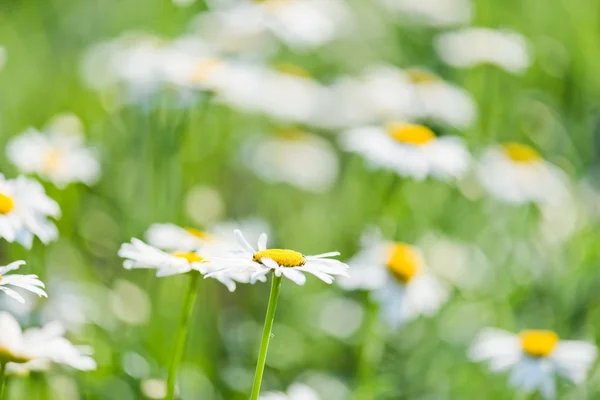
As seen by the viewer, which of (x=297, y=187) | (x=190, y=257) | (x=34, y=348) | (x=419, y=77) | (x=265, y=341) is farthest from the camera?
(x=297, y=187)

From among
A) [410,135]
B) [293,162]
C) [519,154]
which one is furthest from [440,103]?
[410,135]

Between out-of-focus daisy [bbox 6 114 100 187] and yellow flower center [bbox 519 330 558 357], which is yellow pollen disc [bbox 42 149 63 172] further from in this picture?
yellow flower center [bbox 519 330 558 357]

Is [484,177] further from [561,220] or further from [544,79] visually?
[544,79]

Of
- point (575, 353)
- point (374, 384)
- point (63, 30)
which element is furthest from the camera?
point (63, 30)

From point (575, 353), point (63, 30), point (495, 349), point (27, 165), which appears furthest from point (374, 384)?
point (63, 30)

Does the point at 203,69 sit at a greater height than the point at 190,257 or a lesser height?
greater

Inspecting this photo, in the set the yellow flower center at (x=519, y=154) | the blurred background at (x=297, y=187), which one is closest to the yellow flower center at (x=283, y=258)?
the blurred background at (x=297, y=187)

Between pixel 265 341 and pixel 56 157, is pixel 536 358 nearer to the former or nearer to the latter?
pixel 265 341
